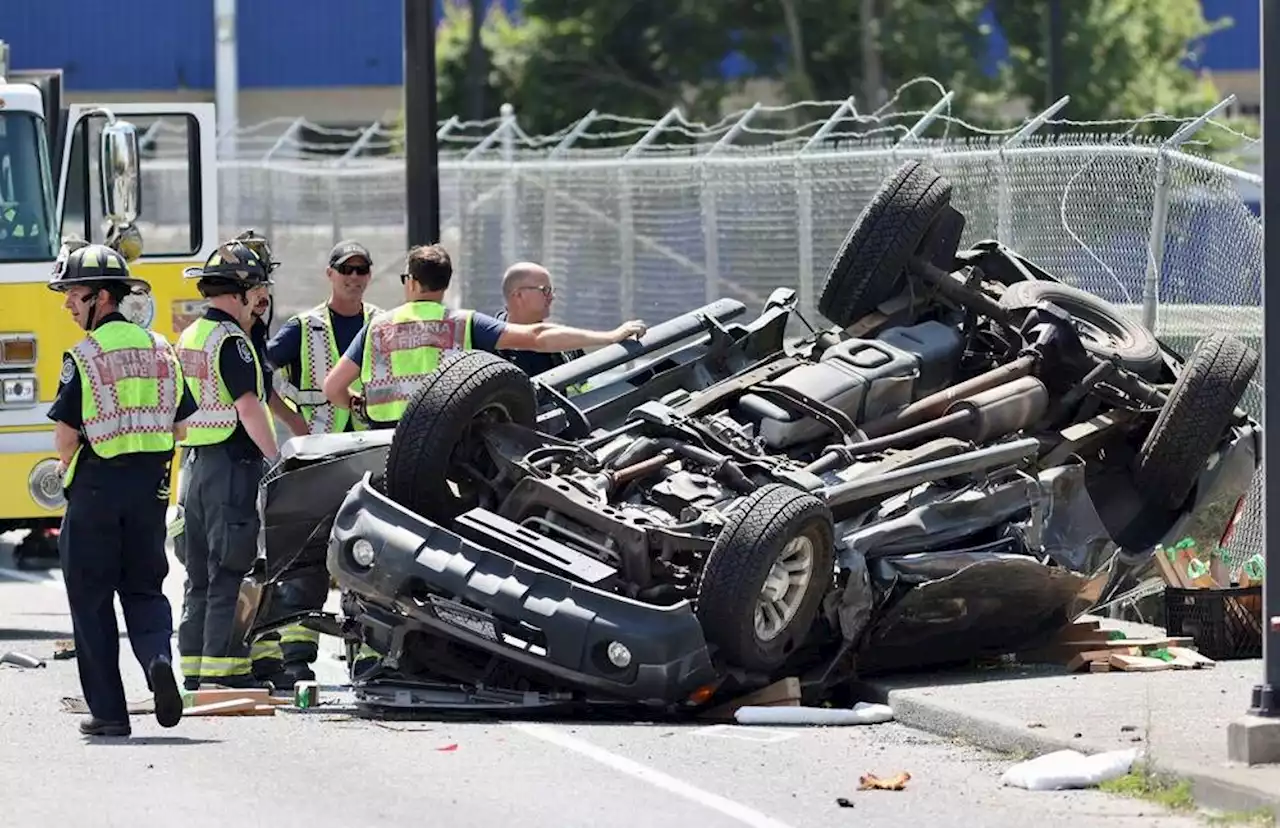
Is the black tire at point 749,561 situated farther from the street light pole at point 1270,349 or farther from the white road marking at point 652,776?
the street light pole at point 1270,349

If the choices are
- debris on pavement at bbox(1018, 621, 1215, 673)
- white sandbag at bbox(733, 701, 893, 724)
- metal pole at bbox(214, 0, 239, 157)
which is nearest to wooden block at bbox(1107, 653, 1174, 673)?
debris on pavement at bbox(1018, 621, 1215, 673)

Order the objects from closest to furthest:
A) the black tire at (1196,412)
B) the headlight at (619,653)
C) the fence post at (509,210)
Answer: the headlight at (619,653)
the black tire at (1196,412)
the fence post at (509,210)

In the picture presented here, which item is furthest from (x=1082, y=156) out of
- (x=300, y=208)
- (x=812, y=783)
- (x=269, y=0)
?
(x=269, y=0)

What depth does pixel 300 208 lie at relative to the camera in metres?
25.7

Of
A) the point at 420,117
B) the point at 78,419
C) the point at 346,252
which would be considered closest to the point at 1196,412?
the point at 346,252

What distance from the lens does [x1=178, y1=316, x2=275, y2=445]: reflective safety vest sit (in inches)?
415

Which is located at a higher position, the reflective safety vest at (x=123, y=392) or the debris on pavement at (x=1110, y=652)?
the reflective safety vest at (x=123, y=392)

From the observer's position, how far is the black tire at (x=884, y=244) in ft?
37.7

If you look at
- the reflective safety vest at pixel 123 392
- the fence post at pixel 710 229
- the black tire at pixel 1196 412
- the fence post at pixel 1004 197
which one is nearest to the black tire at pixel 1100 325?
the black tire at pixel 1196 412

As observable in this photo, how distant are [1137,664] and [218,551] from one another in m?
3.68

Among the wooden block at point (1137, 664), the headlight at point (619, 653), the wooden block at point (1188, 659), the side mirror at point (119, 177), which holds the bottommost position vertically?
the wooden block at point (1188, 659)

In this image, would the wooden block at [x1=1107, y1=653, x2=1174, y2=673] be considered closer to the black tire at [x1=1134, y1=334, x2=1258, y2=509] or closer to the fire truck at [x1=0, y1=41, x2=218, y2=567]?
the black tire at [x1=1134, y1=334, x2=1258, y2=509]

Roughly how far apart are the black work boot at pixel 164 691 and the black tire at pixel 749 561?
188cm

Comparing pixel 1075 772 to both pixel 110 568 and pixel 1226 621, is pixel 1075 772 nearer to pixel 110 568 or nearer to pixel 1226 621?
pixel 1226 621
